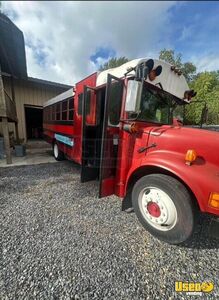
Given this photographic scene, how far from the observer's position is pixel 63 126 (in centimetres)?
501

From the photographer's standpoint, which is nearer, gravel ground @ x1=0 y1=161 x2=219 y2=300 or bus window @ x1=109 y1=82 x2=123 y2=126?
gravel ground @ x1=0 y1=161 x2=219 y2=300

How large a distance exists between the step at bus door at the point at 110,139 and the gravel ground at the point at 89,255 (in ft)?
1.77

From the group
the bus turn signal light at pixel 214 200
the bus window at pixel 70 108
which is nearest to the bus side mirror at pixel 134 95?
the bus turn signal light at pixel 214 200

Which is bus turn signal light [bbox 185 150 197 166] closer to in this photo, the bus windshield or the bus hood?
the bus hood

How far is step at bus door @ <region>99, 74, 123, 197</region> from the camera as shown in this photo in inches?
96.3

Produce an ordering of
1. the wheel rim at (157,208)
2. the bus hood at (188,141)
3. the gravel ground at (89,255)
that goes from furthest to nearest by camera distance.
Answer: the wheel rim at (157,208)
the bus hood at (188,141)
the gravel ground at (89,255)

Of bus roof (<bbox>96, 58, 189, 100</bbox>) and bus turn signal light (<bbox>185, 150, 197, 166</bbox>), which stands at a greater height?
bus roof (<bbox>96, 58, 189, 100</bbox>)

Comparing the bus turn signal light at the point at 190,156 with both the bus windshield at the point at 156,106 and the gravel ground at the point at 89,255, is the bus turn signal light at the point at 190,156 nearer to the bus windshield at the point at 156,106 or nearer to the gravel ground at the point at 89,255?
the gravel ground at the point at 89,255

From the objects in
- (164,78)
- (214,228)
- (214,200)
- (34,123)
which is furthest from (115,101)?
(34,123)

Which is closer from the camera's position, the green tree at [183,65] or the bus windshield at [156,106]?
the bus windshield at [156,106]

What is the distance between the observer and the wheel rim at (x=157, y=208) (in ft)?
6.35

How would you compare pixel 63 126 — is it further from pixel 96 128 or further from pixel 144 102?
pixel 144 102

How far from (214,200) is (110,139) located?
1.62 metres

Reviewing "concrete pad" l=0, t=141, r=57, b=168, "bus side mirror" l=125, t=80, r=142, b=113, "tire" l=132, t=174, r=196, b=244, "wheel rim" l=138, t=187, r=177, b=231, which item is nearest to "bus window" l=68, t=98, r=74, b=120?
"concrete pad" l=0, t=141, r=57, b=168
